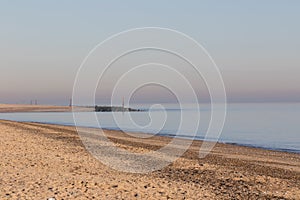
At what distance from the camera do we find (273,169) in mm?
21672

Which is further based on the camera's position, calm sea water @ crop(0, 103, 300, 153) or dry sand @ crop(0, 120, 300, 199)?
calm sea water @ crop(0, 103, 300, 153)

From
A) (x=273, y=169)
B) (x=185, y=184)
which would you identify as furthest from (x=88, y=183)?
(x=273, y=169)

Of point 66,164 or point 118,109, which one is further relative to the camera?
point 118,109

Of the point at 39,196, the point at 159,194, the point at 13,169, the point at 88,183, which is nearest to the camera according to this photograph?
the point at 39,196

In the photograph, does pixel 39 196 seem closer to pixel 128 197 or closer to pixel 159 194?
pixel 128 197

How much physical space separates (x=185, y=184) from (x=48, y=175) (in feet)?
16.8

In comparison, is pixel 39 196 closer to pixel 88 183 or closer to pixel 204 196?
pixel 88 183

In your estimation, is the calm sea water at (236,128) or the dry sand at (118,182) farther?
the calm sea water at (236,128)

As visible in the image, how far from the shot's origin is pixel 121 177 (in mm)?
15242

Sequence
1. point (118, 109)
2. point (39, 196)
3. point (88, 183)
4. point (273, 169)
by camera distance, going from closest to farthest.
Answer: point (39, 196), point (88, 183), point (273, 169), point (118, 109)

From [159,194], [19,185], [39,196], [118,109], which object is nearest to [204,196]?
[159,194]

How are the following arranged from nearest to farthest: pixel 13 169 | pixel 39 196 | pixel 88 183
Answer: pixel 39 196 → pixel 88 183 → pixel 13 169

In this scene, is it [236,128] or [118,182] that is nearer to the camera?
[118,182]

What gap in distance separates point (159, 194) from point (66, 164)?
6476 millimetres
